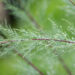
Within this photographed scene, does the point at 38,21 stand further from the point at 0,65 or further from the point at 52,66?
the point at 0,65

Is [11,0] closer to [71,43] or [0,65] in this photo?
[71,43]

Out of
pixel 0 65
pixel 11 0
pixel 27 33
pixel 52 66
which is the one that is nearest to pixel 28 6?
pixel 11 0

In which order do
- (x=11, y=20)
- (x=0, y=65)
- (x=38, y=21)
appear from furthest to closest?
(x=11, y=20) < (x=0, y=65) < (x=38, y=21)

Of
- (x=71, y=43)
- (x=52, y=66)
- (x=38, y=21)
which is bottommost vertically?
(x=52, y=66)

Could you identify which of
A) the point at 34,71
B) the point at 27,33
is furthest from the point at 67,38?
the point at 34,71

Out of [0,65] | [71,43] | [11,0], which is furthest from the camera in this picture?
[0,65]

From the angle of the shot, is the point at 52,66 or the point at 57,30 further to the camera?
the point at 52,66

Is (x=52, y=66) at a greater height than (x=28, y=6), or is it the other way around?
(x=28, y=6)
